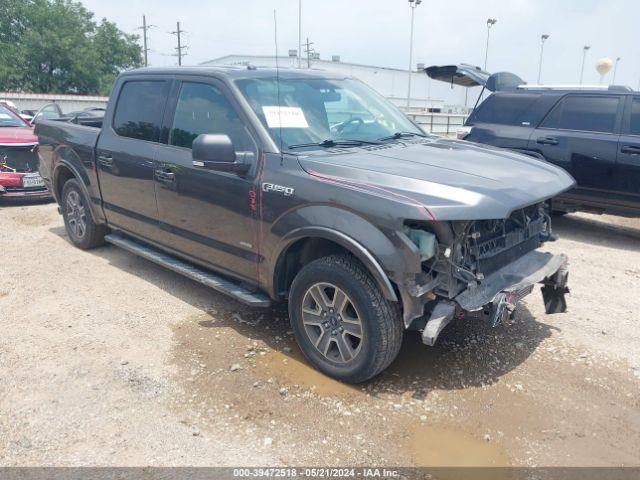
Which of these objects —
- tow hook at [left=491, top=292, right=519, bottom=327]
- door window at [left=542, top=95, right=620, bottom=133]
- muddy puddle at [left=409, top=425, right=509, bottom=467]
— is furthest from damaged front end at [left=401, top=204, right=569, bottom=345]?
door window at [left=542, top=95, right=620, bottom=133]

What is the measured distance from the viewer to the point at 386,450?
287cm

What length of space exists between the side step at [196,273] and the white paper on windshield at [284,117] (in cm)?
125

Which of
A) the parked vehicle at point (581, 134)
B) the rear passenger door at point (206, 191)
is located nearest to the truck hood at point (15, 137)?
the rear passenger door at point (206, 191)

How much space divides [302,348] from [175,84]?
2.50m

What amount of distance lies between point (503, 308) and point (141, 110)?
3610 mm

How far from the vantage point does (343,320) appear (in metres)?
3.37

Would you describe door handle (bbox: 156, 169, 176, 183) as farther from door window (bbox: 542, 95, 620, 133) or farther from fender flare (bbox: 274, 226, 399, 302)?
door window (bbox: 542, 95, 620, 133)

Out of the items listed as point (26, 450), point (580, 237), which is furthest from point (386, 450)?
point (580, 237)

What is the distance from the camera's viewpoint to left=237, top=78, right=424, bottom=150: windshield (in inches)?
149

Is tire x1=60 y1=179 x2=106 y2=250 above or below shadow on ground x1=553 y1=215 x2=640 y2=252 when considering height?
above

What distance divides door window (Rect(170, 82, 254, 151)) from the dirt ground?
1478mm

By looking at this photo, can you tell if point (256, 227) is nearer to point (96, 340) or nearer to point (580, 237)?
point (96, 340)

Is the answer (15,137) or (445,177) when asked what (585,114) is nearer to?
(445,177)

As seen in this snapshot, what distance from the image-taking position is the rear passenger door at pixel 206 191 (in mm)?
3840
